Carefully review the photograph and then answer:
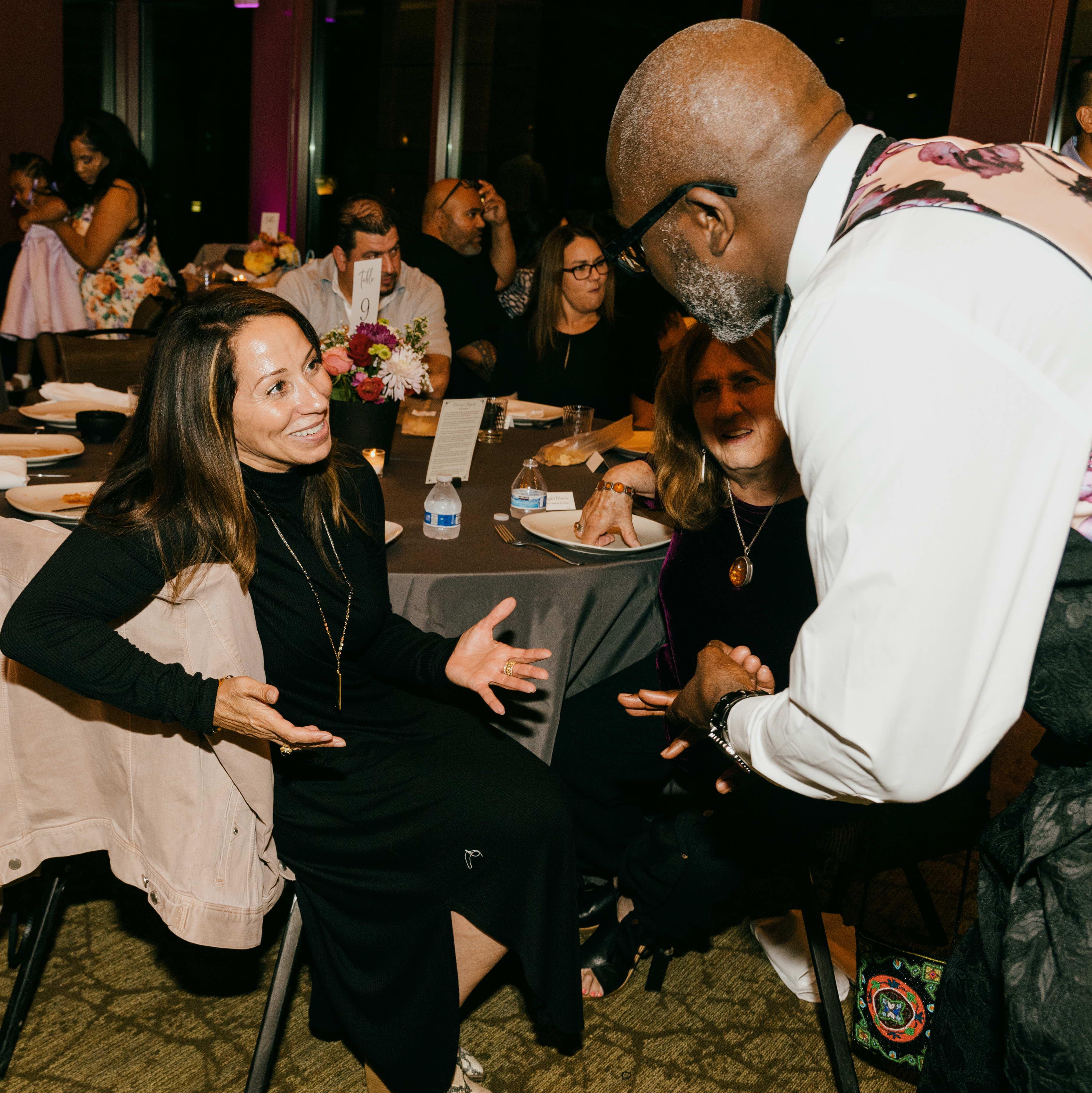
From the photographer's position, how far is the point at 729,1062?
1999 millimetres

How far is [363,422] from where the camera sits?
244cm

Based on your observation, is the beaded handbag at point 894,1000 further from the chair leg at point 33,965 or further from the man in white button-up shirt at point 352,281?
the man in white button-up shirt at point 352,281

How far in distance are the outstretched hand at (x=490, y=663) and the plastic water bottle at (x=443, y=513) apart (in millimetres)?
334

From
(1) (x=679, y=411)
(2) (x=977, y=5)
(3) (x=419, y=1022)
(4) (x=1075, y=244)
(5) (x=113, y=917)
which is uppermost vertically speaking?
(2) (x=977, y=5)

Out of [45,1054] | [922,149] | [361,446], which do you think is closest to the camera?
[922,149]

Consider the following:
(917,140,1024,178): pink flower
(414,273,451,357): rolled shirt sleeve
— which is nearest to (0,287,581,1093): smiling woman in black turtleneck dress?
(917,140,1024,178): pink flower

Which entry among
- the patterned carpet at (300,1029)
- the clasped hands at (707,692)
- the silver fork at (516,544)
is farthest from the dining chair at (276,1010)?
the silver fork at (516,544)

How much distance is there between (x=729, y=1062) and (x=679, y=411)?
4.37 ft

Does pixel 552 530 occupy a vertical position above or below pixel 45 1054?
above

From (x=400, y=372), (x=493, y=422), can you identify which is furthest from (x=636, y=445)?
(x=400, y=372)

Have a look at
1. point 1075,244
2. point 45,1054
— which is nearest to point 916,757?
point 1075,244

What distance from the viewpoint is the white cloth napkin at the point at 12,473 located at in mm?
2023

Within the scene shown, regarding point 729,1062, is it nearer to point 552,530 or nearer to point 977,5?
point 552,530

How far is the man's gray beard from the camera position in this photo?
105cm
